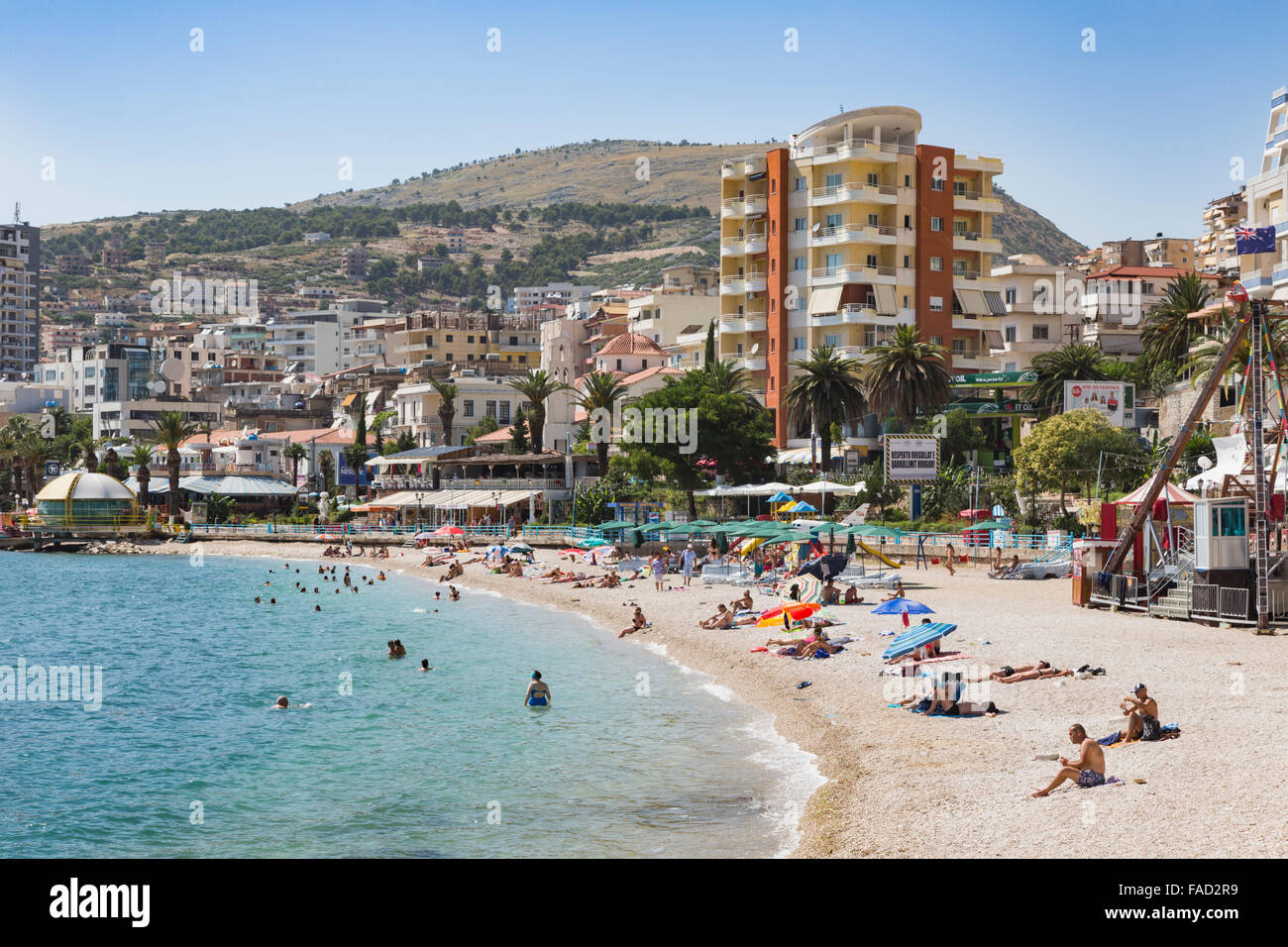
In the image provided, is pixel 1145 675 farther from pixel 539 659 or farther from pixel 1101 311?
pixel 1101 311

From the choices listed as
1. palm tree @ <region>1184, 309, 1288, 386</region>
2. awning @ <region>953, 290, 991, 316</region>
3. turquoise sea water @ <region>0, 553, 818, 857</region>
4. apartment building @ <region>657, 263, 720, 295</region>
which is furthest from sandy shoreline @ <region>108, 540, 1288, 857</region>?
apartment building @ <region>657, 263, 720, 295</region>

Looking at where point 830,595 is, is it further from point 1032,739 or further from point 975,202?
point 975,202

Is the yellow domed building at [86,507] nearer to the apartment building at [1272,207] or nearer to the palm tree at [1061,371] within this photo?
the palm tree at [1061,371]

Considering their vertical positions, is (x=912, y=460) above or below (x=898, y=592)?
above

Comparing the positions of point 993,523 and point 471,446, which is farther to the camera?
point 471,446

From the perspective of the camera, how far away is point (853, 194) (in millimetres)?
73688

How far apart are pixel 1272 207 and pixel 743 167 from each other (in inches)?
1266

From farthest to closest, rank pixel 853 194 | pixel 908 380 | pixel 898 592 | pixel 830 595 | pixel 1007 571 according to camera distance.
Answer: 1. pixel 853 194
2. pixel 908 380
3. pixel 1007 571
4. pixel 898 592
5. pixel 830 595

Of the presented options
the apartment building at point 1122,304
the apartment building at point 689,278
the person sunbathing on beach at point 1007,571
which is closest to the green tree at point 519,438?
the apartment building at point 689,278

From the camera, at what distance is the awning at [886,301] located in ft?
244

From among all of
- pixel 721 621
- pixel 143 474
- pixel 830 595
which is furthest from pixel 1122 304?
pixel 143 474
